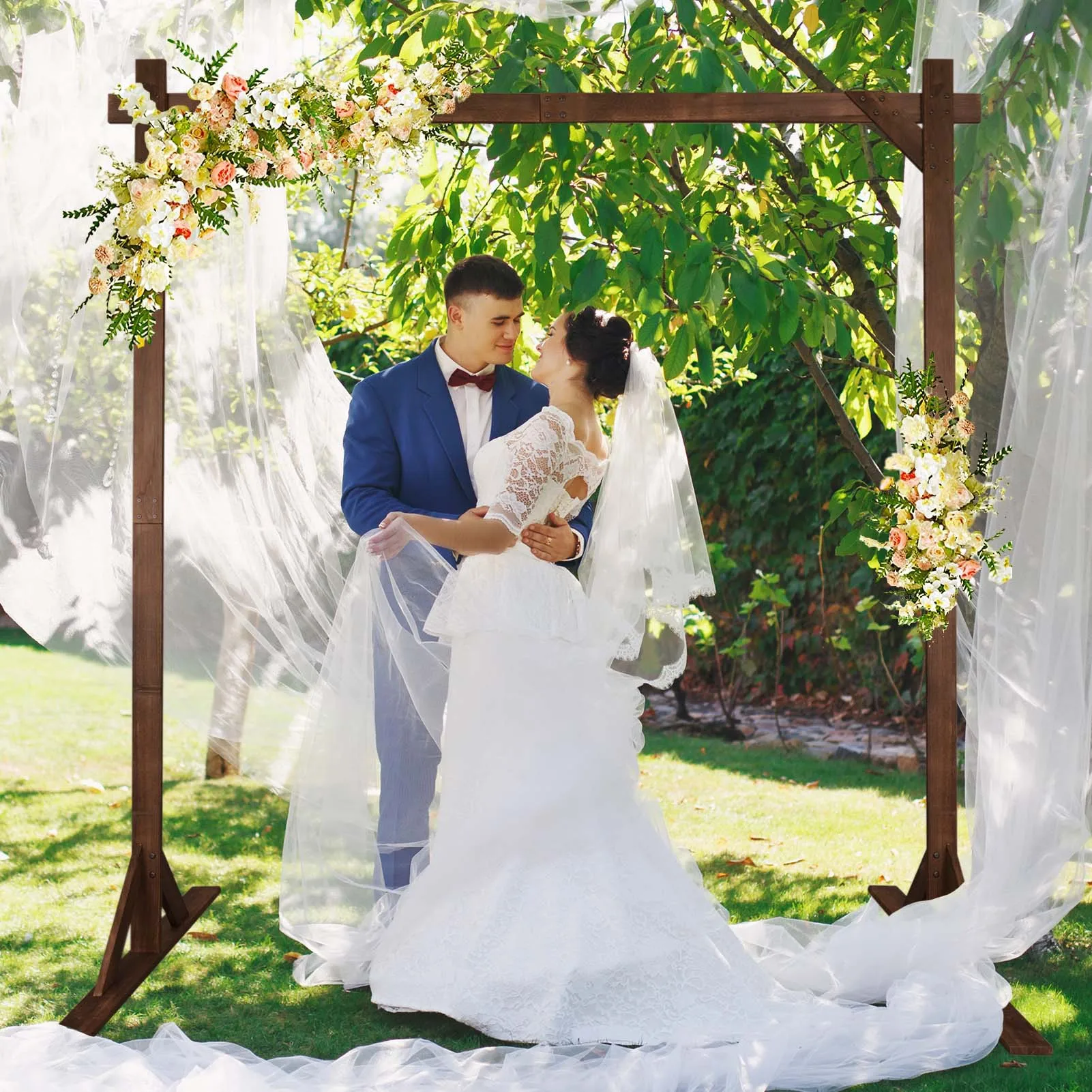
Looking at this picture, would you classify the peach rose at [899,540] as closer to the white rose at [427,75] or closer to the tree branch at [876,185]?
the tree branch at [876,185]

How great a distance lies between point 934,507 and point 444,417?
1.28 metres

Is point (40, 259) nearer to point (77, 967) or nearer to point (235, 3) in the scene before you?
point (235, 3)

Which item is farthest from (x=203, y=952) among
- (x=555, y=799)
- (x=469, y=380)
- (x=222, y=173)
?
(x=222, y=173)

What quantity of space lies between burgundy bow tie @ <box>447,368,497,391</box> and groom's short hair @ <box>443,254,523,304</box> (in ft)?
0.69

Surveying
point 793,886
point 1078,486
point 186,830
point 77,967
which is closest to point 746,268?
point 1078,486

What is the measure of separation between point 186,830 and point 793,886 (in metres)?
2.31

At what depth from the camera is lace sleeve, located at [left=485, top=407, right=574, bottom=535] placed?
310cm

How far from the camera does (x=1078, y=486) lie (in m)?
3.01

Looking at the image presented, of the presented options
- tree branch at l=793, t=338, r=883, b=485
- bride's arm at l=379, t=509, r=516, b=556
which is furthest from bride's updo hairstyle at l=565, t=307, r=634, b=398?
tree branch at l=793, t=338, r=883, b=485

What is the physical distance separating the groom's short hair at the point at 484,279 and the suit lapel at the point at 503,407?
0.27 m

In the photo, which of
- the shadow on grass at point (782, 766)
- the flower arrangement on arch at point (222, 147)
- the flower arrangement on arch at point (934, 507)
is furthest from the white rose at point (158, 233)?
the shadow on grass at point (782, 766)

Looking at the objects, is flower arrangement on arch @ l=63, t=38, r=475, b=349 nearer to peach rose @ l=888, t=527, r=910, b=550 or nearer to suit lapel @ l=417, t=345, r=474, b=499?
suit lapel @ l=417, t=345, r=474, b=499

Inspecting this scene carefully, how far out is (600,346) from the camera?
326cm

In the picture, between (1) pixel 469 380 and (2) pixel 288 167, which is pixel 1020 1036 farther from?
(2) pixel 288 167
